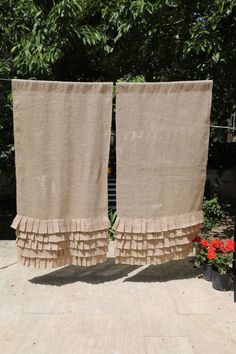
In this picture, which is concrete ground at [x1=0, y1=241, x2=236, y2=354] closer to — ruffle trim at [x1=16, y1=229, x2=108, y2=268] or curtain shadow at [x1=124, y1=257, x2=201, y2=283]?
curtain shadow at [x1=124, y1=257, x2=201, y2=283]

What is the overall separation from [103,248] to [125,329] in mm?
969

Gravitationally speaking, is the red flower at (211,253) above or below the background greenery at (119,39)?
below

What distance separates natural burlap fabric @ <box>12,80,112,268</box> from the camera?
Result: 3.86 m

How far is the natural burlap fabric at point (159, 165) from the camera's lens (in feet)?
12.9

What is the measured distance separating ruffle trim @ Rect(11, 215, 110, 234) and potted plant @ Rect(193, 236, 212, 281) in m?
1.02

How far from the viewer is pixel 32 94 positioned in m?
3.81

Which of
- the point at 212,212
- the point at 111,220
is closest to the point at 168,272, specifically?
the point at 111,220

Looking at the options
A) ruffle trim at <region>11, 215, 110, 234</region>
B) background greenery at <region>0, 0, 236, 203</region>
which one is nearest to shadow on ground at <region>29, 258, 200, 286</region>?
ruffle trim at <region>11, 215, 110, 234</region>

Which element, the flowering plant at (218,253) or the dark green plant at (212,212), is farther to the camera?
the dark green plant at (212,212)

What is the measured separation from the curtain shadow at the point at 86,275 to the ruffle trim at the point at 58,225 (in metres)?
0.68

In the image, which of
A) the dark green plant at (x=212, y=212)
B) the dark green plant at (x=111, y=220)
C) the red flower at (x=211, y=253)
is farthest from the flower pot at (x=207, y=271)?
the dark green plant at (x=212, y=212)

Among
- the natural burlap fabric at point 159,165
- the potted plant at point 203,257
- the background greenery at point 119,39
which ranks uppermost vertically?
the background greenery at point 119,39

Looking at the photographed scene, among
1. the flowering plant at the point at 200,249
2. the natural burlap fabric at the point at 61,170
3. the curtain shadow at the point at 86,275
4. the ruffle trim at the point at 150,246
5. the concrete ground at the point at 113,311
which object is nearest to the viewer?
the concrete ground at the point at 113,311

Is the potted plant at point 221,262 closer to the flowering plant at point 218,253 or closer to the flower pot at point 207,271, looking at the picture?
the flowering plant at point 218,253
